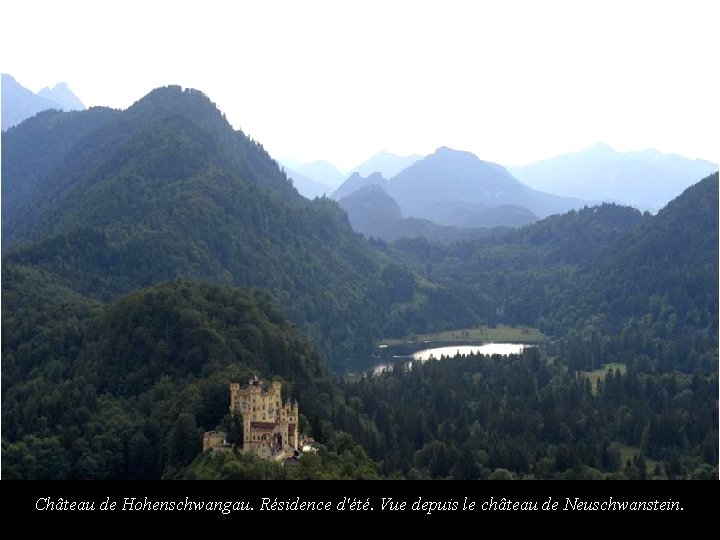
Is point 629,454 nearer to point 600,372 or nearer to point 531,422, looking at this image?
point 531,422

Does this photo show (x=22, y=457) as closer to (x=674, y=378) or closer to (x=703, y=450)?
(x=703, y=450)

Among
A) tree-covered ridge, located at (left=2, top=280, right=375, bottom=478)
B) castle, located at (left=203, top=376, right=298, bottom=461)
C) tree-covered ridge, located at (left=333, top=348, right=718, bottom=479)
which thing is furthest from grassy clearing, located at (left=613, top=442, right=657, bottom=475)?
castle, located at (left=203, top=376, right=298, bottom=461)

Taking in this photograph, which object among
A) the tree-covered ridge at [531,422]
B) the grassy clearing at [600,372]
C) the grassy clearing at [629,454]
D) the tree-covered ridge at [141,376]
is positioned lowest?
the grassy clearing at [600,372]

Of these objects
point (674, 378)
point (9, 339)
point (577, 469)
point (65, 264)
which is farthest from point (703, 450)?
point (65, 264)

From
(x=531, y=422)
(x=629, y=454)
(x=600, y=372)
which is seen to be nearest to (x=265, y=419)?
(x=531, y=422)

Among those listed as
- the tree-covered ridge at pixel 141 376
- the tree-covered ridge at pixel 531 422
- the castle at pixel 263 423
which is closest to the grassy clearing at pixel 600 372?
the tree-covered ridge at pixel 531 422

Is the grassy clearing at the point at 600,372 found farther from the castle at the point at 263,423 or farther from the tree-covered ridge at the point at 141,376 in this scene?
the castle at the point at 263,423
